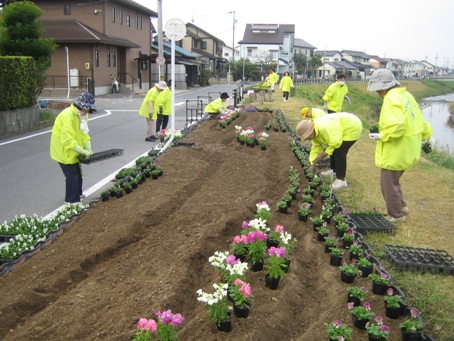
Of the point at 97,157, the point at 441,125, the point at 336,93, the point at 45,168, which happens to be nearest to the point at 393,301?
the point at 97,157

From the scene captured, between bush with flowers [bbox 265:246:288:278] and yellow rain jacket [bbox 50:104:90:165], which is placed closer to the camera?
bush with flowers [bbox 265:246:288:278]

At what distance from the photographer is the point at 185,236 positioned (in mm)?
5234

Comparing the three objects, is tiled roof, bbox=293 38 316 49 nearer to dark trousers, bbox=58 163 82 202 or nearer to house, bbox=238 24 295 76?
house, bbox=238 24 295 76

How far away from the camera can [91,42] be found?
31.1 metres

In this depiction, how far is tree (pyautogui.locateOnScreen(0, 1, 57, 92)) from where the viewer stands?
59.4ft

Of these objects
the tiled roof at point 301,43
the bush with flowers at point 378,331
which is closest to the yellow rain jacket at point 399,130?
the bush with flowers at point 378,331

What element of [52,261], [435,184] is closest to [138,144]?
[435,184]

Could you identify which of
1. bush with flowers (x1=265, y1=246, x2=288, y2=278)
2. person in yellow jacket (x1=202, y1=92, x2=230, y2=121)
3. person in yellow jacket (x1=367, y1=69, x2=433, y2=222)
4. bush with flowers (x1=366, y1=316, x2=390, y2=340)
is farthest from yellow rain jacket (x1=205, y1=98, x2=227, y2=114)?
bush with flowers (x1=366, y1=316, x2=390, y2=340)

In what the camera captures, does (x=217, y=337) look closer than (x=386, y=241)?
Yes

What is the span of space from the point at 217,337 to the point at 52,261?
2184 mm

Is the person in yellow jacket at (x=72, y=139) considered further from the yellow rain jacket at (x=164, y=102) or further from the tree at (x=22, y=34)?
the tree at (x=22, y=34)

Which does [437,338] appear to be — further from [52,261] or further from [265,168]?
[265,168]

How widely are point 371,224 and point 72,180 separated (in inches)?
165

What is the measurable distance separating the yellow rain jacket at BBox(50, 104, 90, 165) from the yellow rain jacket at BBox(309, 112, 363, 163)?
350 cm
